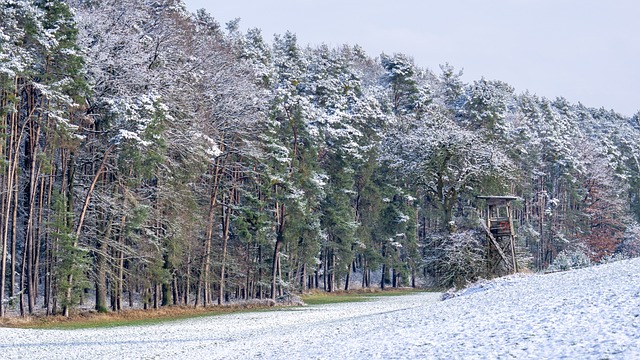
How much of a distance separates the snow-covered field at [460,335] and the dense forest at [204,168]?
908 centimetres

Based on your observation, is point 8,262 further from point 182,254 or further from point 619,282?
point 619,282

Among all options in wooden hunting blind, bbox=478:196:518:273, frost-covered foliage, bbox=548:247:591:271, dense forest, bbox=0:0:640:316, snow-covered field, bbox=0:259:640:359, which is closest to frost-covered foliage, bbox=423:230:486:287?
dense forest, bbox=0:0:640:316

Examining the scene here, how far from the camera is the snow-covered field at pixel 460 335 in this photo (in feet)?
41.2

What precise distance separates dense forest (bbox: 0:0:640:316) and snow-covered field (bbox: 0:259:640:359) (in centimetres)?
908

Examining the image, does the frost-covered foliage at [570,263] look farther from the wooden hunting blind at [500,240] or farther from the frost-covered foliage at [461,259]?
the frost-covered foliage at [461,259]

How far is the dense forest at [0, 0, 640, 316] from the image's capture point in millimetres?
34188

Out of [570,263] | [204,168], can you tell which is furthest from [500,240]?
[204,168]

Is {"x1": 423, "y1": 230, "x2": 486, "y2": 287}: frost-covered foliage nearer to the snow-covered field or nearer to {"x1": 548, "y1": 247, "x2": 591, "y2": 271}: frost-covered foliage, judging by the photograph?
{"x1": 548, "y1": 247, "x2": 591, "y2": 271}: frost-covered foliage

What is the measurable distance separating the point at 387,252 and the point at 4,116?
139 feet

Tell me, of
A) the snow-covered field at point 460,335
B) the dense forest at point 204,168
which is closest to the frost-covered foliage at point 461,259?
the dense forest at point 204,168

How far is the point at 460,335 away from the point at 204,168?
29.7m

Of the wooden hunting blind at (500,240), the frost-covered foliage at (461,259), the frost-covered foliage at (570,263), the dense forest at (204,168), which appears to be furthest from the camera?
the dense forest at (204,168)

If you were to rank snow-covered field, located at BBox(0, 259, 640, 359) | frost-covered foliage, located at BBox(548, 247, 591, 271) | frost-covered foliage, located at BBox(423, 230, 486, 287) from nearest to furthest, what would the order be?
snow-covered field, located at BBox(0, 259, 640, 359) < frost-covered foliage, located at BBox(548, 247, 591, 271) < frost-covered foliage, located at BBox(423, 230, 486, 287)

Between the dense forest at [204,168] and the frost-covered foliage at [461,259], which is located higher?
the dense forest at [204,168]
